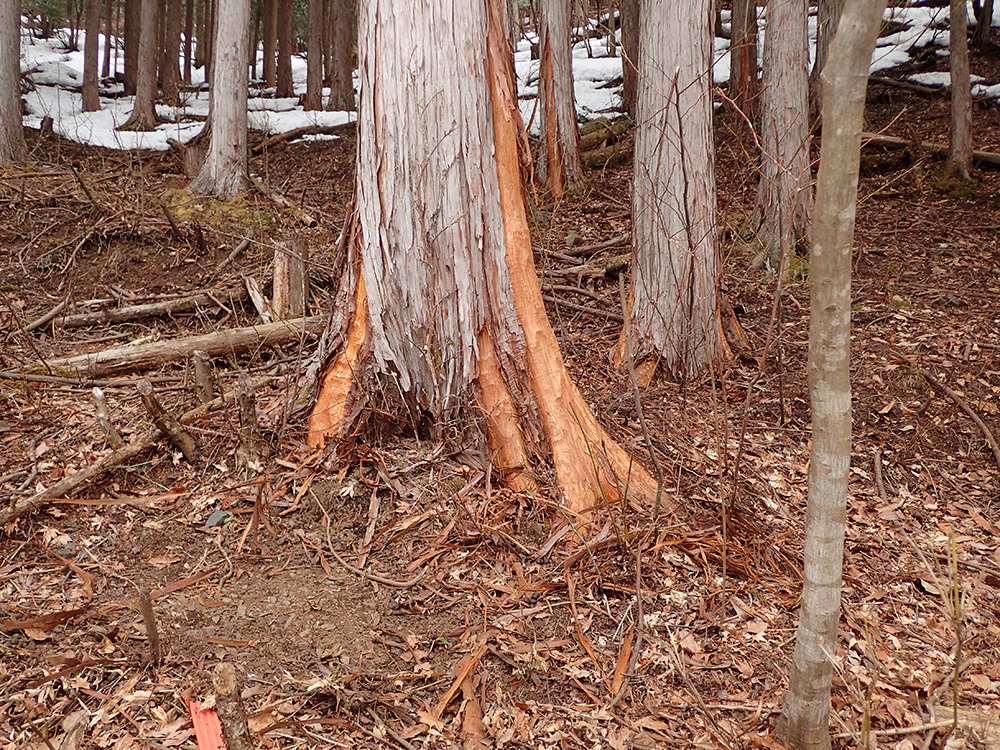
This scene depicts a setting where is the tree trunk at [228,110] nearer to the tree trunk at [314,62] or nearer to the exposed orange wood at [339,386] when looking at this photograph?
the exposed orange wood at [339,386]

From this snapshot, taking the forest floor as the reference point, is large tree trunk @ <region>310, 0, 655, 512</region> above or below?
above

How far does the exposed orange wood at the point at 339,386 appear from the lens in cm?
369

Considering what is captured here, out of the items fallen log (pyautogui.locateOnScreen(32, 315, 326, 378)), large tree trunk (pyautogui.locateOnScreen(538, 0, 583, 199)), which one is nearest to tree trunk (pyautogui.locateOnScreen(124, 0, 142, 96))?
large tree trunk (pyautogui.locateOnScreen(538, 0, 583, 199))

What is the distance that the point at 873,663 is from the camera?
2883mm

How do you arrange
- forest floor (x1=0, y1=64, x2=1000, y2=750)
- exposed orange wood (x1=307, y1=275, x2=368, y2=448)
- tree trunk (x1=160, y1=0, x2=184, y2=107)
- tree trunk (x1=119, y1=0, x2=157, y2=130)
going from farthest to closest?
tree trunk (x1=160, y1=0, x2=184, y2=107), tree trunk (x1=119, y1=0, x2=157, y2=130), exposed orange wood (x1=307, y1=275, x2=368, y2=448), forest floor (x1=0, y1=64, x2=1000, y2=750)

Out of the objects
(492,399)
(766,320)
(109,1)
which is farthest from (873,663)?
(109,1)

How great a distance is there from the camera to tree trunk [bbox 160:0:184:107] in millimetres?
16922

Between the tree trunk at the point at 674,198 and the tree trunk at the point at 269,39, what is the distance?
15.1 meters

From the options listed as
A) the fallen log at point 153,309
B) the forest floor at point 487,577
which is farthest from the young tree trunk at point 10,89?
the forest floor at point 487,577

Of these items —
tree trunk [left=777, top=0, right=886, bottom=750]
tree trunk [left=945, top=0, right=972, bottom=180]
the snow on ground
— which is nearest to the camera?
tree trunk [left=777, top=0, right=886, bottom=750]

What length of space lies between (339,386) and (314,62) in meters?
13.6

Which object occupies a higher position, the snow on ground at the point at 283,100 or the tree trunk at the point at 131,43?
the tree trunk at the point at 131,43

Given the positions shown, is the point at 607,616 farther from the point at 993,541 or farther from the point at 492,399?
the point at 993,541

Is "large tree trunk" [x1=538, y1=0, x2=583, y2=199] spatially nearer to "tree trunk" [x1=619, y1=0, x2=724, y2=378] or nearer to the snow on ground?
the snow on ground
